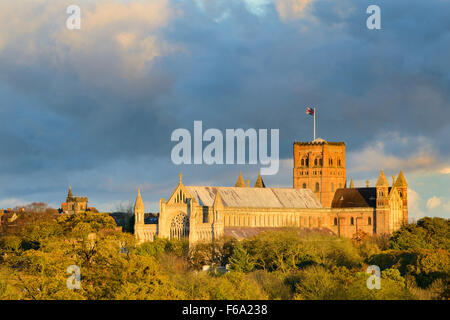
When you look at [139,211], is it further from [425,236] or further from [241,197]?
[425,236]

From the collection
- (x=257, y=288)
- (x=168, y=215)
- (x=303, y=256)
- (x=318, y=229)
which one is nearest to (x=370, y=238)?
(x=318, y=229)

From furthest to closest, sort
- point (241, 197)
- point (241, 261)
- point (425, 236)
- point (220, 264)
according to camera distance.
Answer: point (241, 197) → point (425, 236) → point (220, 264) → point (241, 261)

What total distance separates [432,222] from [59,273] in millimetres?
87197

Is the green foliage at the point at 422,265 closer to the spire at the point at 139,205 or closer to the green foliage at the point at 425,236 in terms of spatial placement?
the green foliage at the point at 425,236

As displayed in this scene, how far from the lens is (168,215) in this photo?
577ft

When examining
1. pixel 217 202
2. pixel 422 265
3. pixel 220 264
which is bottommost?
pixel 422 265

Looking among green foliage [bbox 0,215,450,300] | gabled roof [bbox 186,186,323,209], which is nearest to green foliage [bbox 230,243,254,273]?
green foliage [bbox 0,215,450,300]

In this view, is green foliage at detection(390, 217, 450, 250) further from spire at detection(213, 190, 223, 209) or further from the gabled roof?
the gabled roof

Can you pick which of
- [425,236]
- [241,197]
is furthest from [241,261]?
[241,197]

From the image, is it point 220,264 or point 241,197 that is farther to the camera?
point 241,197

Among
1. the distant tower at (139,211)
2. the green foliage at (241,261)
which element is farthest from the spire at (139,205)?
the green foliage at (241,261)

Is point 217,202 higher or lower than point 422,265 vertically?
higher
